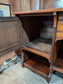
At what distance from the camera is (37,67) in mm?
1307

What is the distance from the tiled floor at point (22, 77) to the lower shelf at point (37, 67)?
86mm

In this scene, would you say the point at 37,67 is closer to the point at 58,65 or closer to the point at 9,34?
the point at 58,65

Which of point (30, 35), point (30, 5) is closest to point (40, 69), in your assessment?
point (30, 35)

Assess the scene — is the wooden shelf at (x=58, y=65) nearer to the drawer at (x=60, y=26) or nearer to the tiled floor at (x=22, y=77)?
the tiled floor at (x=22, y=77)

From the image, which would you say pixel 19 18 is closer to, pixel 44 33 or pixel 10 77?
pixel 44 33

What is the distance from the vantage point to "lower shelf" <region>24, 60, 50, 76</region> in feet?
3.93

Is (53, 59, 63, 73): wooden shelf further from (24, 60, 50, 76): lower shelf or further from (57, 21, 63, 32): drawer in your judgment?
(57, 21, 63, 32): drawer

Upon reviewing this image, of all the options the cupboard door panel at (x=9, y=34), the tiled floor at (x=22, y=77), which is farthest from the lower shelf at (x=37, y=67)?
the cupboard door panel at (x=9, y=34)

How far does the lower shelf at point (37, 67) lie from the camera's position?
120 cm

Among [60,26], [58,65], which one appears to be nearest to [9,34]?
[60,26]

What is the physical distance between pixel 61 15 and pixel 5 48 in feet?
2.63

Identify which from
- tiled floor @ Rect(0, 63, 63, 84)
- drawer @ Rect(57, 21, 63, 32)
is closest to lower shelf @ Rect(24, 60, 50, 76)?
tiled floor @ Rect(0, 63, 63, 84)

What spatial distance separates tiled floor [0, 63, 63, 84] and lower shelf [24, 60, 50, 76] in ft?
0.28

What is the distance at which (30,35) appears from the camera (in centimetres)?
142
